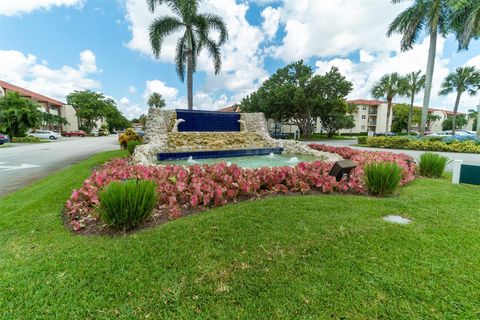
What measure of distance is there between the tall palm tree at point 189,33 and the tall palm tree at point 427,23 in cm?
1349

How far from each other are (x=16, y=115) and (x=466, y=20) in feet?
131

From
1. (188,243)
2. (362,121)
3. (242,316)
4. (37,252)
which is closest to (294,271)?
(242,316)

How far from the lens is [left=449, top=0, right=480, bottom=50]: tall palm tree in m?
13.8

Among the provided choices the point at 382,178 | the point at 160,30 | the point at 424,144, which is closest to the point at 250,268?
the point at 382,178

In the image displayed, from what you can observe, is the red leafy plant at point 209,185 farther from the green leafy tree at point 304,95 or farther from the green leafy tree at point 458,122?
the green leafy tree at point 458,122

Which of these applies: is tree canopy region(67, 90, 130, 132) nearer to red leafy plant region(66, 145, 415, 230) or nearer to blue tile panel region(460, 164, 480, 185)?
red leafy plant region(66, 145, 415, 230)

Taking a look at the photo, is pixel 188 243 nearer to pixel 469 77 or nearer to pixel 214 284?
pixel 214 284

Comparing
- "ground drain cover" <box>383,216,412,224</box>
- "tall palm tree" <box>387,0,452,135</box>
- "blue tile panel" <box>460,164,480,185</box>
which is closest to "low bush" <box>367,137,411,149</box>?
"tall palm tree" <box>387,0,452,135</box>

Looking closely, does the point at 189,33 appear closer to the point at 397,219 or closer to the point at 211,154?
the point at 211,154

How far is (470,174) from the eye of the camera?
204 inches

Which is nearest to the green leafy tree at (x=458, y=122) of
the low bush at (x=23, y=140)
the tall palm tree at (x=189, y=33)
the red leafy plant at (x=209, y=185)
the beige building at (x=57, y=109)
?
the tall palm tree at (x=189, y=33)

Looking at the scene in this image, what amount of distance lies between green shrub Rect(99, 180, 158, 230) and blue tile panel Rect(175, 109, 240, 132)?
11227mm

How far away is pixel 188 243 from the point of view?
8.23 ft

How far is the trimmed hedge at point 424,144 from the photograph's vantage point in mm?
13539
